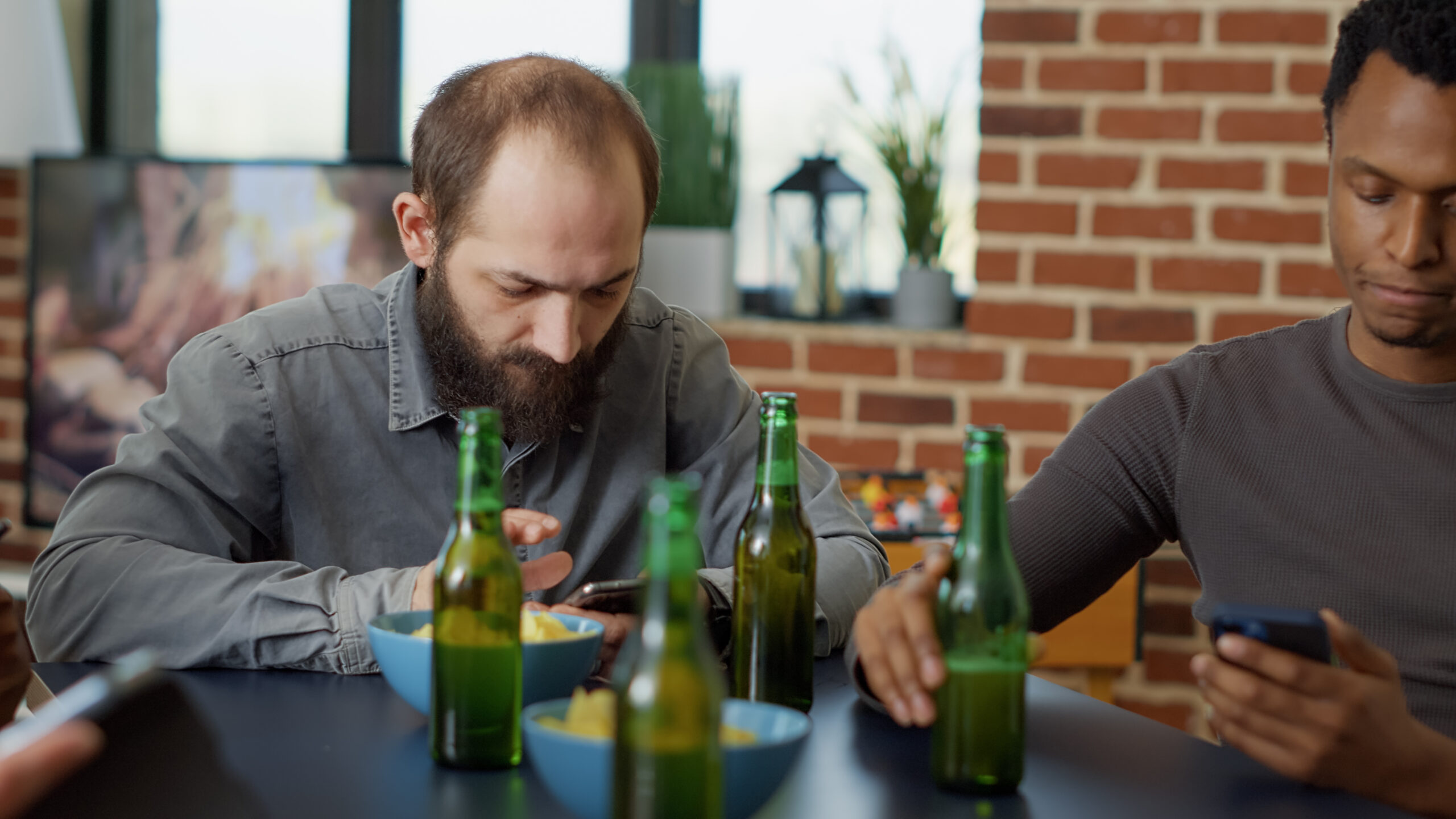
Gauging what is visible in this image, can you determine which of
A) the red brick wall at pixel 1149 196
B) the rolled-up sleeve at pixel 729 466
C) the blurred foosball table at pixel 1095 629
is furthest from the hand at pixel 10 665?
the red brick wall at pixel 1149 196

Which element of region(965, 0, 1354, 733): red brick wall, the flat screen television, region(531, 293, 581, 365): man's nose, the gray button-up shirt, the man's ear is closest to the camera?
the gray button-up shirt

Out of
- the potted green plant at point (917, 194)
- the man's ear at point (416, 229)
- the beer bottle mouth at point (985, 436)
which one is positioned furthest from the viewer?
→ the potted green plant at point (917, 194)

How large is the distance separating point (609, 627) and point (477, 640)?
9.2 inches

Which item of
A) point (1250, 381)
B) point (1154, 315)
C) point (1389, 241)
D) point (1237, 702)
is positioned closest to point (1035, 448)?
point (1154, 315)

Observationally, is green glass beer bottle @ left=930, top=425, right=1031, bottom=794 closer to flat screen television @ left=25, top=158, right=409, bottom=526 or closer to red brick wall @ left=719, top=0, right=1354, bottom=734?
red brick wall @ left=719, top=0, right=1354, bottom=734

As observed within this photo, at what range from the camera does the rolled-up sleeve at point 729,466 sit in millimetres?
1289

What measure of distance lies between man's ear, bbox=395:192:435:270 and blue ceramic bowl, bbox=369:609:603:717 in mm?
620

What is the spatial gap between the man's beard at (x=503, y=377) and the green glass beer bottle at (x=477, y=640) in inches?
20.5

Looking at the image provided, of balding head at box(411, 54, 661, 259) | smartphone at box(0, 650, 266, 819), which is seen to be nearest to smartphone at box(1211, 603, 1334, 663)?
smartphone at box(0, 650, 266, 819)

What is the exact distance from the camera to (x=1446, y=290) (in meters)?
1.20

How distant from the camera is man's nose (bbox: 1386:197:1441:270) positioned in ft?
3.86

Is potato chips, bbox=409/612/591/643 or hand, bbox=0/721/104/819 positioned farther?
potato chips, bbox=409/612/591/643

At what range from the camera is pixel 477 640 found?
32.0 inches

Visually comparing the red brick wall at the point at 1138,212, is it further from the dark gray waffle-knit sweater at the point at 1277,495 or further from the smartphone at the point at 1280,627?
the smartphone at the point at 1280,627
